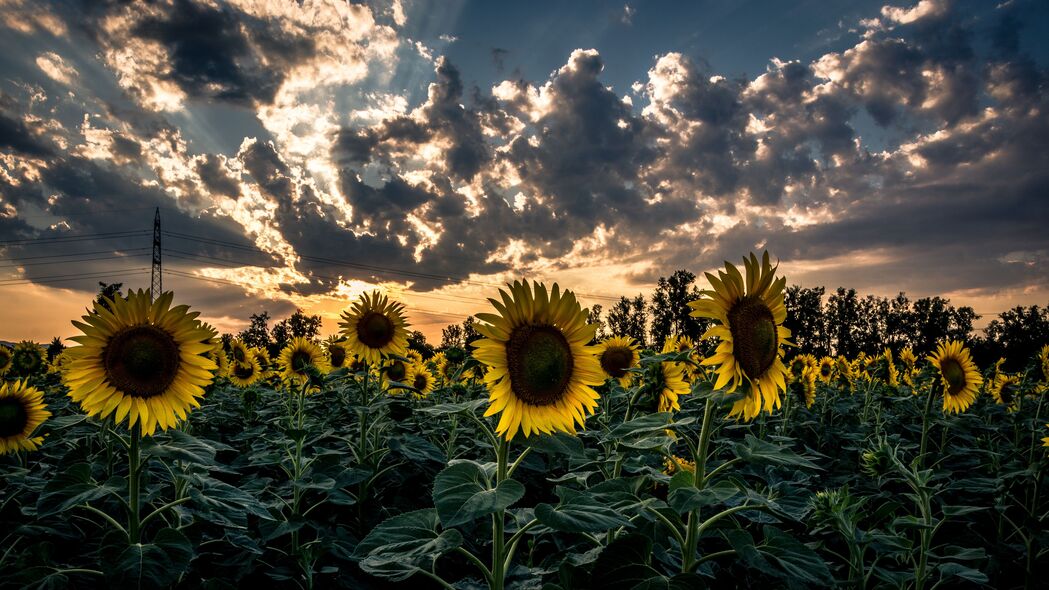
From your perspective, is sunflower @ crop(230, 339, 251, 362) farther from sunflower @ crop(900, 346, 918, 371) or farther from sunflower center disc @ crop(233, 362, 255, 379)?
sunflower @ crop(900, 346, 918, 371)

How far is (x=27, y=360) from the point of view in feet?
27.2

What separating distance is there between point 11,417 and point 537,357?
4.43m

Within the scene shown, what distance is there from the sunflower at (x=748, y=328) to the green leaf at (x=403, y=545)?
1.34 meters

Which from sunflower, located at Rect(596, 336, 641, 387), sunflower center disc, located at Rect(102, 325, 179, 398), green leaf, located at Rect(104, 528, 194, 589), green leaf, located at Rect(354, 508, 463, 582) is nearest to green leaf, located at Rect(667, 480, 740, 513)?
green leaf, located at Rect(354, 508, 463, 582)

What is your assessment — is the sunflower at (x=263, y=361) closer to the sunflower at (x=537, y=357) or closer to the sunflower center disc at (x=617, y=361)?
the sunflower center disc at (x=617, y=361)

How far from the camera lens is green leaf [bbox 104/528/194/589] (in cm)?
229

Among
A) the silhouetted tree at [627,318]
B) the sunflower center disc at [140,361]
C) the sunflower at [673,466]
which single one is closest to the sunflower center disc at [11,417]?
the sunflower center disc at [140,361]

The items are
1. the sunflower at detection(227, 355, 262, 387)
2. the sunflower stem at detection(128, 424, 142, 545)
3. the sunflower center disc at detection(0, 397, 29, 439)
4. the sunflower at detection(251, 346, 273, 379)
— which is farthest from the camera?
the sunflower at detection(251, 346, 273, 379)

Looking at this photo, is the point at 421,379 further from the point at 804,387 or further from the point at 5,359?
the point at 5,359

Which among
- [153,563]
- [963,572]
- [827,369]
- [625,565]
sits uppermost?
[827,369]

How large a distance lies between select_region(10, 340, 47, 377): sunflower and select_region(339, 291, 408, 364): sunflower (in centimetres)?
609

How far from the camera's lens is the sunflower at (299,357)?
7523 mm

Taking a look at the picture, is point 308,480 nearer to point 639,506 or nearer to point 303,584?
point 303,584

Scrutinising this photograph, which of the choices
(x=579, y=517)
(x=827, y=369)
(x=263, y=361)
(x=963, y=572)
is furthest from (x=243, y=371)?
(x=827, y=369)
